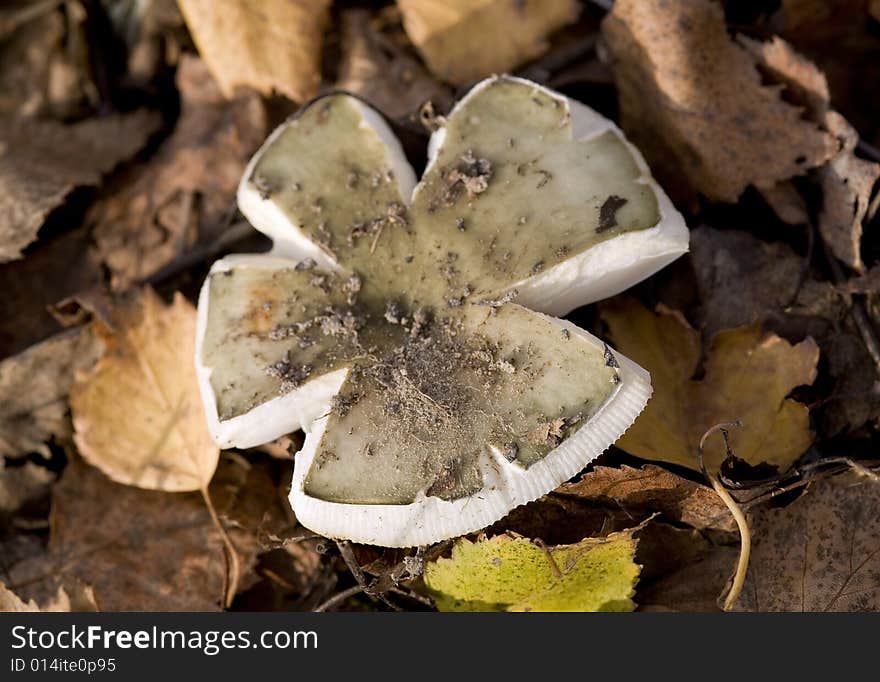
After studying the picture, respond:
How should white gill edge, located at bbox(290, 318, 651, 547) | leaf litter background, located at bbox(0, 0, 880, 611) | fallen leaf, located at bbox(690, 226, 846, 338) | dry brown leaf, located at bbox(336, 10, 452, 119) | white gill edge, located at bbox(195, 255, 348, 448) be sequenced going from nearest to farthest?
white gill edge, located at bbox(290, 318, 651, 547), white gill edge, located at bbox(195, 255, 348, 448), leaf litter background, located at bbox(0, 0, 880, 611), fallen leaf, located at bbox(690, 226, 846, 338), dry brown leaf, located at bbox(336, 10, 452, 119)

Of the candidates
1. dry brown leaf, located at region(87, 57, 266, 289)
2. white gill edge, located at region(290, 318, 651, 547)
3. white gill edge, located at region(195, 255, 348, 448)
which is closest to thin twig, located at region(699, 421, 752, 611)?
white gill edge, located at region(290, 318, 651, 547)

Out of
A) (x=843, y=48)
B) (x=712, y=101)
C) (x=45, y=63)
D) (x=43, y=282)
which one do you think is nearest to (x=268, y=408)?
(x=43, y=282)

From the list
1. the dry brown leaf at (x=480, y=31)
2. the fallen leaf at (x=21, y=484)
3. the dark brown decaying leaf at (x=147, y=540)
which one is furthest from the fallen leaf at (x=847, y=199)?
the fallen leaf at (x=21, y=484)

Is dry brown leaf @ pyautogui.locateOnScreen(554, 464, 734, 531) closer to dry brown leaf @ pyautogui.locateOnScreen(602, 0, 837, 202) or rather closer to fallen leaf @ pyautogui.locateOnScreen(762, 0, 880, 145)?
dry brown leaf @ pyautogui.locateOnScreen(602, 0, 837, 202)

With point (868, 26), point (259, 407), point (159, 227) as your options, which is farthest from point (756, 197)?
point (159, 227)

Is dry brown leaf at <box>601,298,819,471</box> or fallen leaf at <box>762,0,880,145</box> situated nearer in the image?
dry brown leaf at <box>601,298,819,471</box>

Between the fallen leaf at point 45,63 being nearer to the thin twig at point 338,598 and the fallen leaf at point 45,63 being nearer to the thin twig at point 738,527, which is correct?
the thin twig at point 338,598

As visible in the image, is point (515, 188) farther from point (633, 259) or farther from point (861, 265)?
point (861, 265)

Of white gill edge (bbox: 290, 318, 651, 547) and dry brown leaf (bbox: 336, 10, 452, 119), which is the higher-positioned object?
dry brown leaf (bbox: 336, 10, 452, 119)
